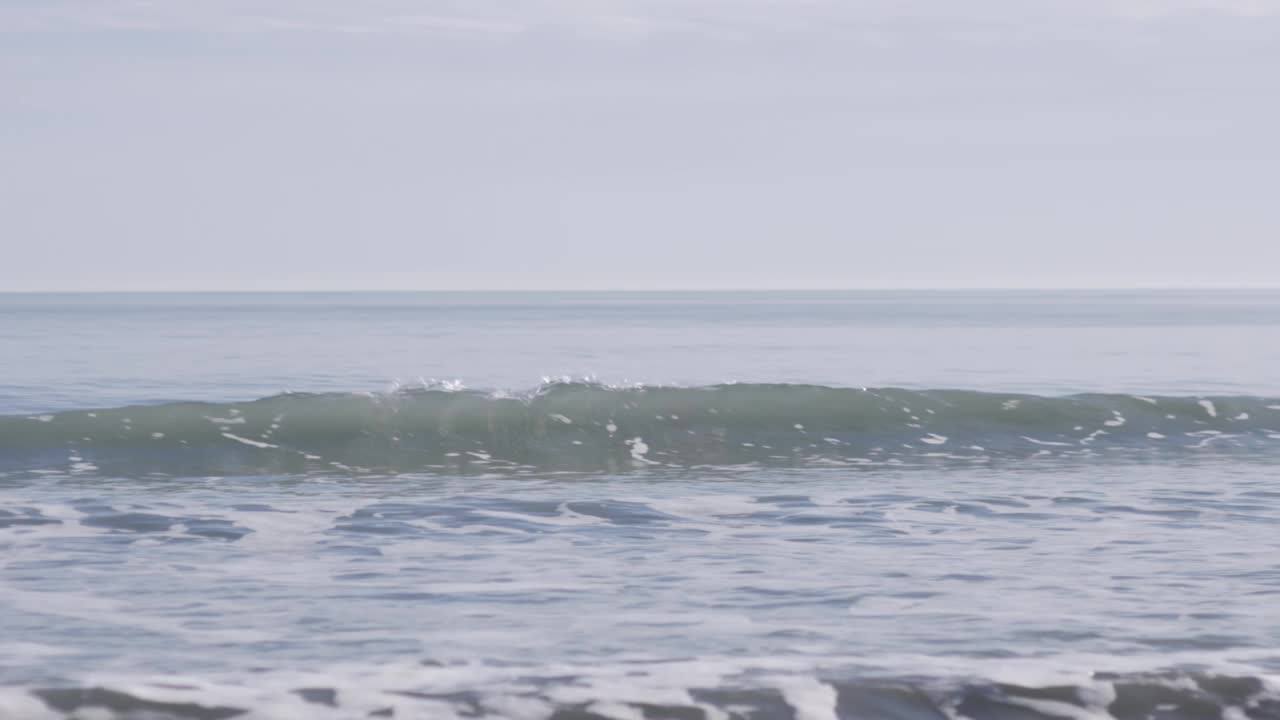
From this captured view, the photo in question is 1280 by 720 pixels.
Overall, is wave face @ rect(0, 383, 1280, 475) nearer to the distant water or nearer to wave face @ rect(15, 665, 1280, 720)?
the distant water

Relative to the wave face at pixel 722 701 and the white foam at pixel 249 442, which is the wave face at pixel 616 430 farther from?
the wave face at pixel 722 701

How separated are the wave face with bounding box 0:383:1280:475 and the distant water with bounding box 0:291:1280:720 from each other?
0.21 feet

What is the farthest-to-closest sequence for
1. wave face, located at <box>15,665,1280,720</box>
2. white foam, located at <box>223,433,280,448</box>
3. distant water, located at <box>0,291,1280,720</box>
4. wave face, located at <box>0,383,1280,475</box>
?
white foam, located at <box>223,433,280,448</box>, wave face, located at <box>0,383,1280,475</box>, distant water, located at <box>0,291,1280,720</box>, wave face, located at <box>15,665,1280,720</box>

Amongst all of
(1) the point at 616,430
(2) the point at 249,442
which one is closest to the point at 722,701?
(2) the point at 249,442

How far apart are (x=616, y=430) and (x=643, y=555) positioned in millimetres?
8419

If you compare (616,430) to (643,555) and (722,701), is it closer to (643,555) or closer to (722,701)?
(643,555)

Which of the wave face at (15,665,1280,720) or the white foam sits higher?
the wave face at (15,665,1280,720)

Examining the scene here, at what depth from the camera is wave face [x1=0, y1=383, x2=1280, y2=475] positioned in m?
15.4

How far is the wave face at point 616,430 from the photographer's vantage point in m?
15.4

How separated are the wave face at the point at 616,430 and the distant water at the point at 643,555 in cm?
6

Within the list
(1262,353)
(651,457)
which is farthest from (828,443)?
(1262,353)

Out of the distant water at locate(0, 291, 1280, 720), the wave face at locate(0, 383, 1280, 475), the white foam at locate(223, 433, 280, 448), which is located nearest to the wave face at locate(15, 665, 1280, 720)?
the distant water at locate(0, 291, 1280, 720)

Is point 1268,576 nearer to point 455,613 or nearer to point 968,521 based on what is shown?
point 968,521

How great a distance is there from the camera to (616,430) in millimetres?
17312
